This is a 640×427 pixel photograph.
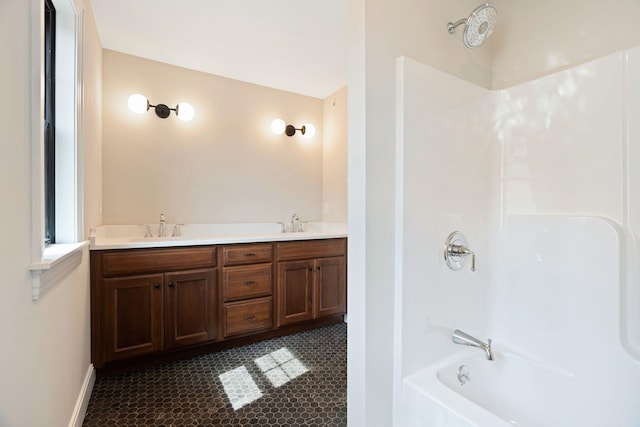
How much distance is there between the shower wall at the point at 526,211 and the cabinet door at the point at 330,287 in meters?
1.43

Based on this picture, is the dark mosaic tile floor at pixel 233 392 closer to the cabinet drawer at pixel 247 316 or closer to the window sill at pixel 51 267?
the cabinet drawer at pixel 247 316

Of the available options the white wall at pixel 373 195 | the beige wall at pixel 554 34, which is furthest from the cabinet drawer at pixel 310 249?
the beige wall at pixel 554 34

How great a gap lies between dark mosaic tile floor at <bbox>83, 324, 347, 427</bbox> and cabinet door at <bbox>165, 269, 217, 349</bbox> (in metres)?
0.18

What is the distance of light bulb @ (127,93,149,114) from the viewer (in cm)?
247

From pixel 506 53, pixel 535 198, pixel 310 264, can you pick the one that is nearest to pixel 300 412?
pixel 310 264

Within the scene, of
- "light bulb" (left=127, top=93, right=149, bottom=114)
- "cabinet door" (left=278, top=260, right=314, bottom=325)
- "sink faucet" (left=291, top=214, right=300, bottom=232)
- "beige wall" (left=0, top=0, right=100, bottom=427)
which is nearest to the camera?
"beige wall" (left=0, top=0, right=100, bottom=427)

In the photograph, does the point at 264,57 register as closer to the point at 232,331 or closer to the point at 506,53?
the point at 506,53

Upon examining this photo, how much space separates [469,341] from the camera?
1437 millimetres

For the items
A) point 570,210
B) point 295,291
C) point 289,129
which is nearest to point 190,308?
point 295,291

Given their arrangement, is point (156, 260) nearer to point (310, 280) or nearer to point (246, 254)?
point (246, 254)

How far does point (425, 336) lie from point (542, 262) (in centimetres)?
72

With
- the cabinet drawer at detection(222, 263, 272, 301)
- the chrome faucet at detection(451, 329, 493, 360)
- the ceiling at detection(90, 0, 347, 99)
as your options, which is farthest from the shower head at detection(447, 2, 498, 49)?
the cabinet drawer at detection(222, 263, 272, 301)

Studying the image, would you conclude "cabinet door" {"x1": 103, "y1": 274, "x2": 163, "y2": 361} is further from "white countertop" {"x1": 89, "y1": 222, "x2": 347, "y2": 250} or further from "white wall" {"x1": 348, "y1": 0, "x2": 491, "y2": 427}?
"white wall" {"x1": 348, "y1": 0, "x2": 491, "y2": 427}

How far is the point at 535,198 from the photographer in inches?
60.4
